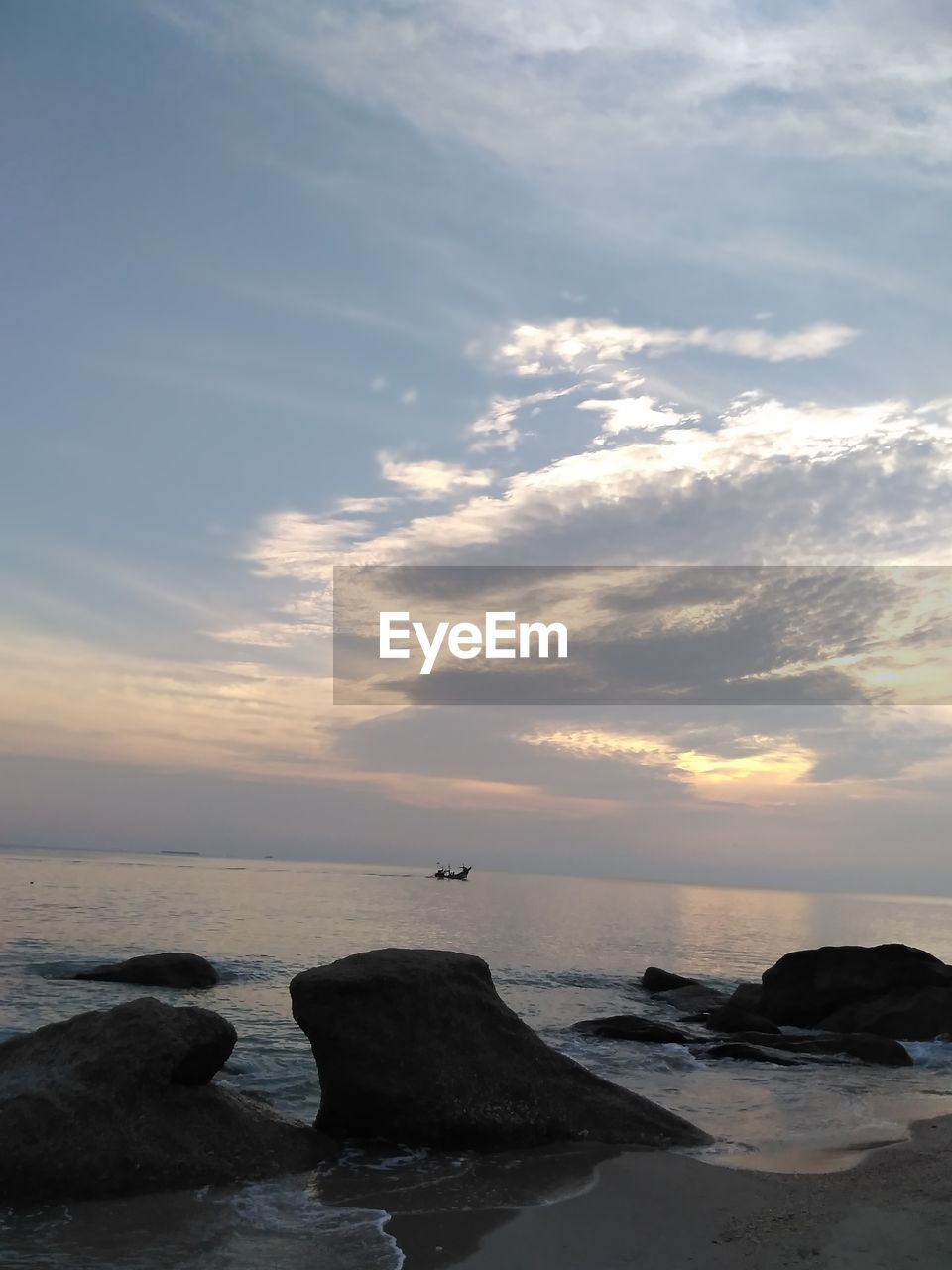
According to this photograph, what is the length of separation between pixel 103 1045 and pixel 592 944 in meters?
50.5

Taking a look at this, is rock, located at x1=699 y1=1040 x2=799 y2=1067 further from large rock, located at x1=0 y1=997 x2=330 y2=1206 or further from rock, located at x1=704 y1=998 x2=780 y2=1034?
large rock, located at x1=0 y1=997 x2=330 y2=1206

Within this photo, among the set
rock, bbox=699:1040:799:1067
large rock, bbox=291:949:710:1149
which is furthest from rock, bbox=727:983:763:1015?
large rock, bbox=291:949:710:1149

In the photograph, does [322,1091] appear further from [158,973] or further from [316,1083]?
[158,973]

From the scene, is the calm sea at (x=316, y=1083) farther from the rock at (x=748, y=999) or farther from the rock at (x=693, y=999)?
the rock at (x=748, y=999)

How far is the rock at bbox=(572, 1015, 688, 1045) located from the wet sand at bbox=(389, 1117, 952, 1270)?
43.3 ft

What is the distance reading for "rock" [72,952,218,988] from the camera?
2845 cm

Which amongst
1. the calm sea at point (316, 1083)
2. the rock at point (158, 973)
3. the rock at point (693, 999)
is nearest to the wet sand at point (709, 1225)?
the calm sea at point (316, 1083)

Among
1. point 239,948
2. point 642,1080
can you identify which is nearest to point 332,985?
point 642,1080

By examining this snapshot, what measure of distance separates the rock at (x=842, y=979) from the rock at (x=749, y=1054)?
6740mm

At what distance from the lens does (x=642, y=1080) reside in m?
18.8

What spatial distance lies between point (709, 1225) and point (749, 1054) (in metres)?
14.7

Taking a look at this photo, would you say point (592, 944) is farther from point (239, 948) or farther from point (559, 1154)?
point (559, 1154)

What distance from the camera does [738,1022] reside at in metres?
26.9

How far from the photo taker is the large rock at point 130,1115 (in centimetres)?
981
